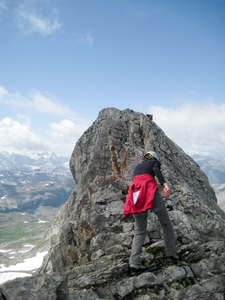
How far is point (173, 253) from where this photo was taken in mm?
9883

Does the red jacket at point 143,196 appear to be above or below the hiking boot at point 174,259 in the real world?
above

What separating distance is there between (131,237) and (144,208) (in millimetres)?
4449

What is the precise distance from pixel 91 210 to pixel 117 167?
9.28 m

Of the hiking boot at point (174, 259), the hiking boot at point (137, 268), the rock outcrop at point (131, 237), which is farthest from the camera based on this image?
the hiking boot at point (174, 259)

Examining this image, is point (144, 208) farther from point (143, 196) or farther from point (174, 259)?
point (174, 259)

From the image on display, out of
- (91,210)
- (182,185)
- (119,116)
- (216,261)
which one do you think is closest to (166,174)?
(182,185)

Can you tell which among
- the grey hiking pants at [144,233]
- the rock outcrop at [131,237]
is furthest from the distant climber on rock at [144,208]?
the rock outcrop at [131,237]

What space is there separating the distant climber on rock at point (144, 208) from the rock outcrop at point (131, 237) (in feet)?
2.16

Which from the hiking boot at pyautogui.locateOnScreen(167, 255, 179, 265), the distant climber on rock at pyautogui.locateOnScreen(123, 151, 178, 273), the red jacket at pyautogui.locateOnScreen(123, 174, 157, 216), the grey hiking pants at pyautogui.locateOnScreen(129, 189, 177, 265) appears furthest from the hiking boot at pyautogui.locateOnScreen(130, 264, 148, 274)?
the red jacket at pyautogui.locateOnScreen(123, 174, 157, 216)

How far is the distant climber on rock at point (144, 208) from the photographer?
940cm

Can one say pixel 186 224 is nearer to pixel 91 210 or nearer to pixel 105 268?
pixel 105 268

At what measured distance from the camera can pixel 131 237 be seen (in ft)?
41.8

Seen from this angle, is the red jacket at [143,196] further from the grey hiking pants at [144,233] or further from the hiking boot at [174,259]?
the hiking boot at [174,259]

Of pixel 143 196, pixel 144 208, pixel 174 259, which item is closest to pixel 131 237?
pixel 174 259
